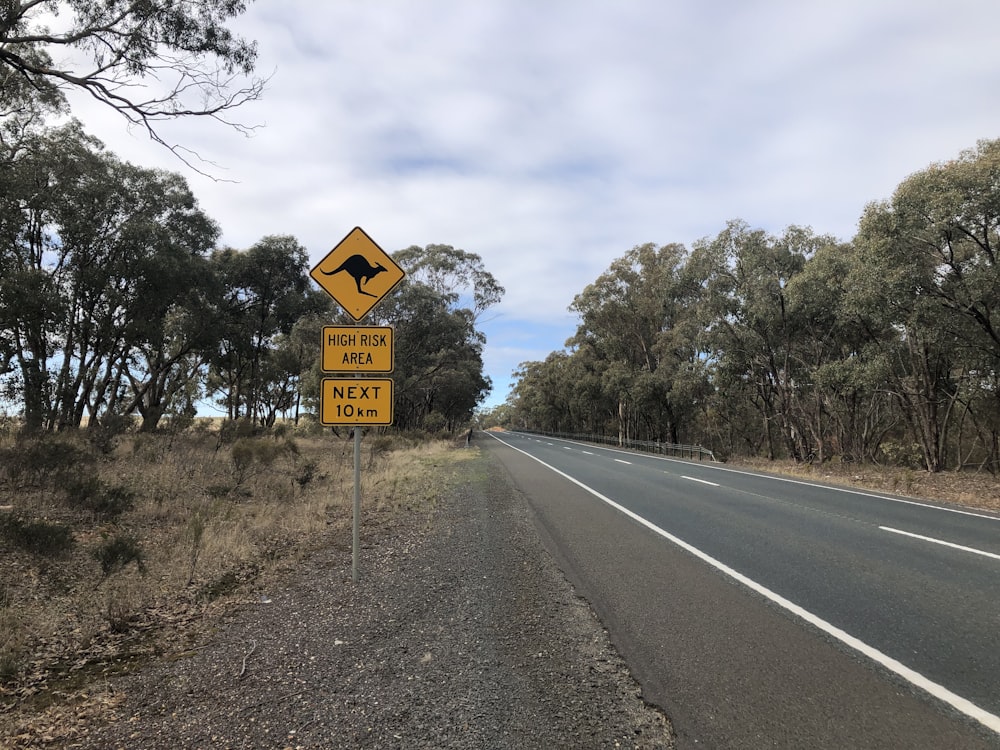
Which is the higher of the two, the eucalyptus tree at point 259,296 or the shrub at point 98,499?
the eucalyptus tree at point 259,296

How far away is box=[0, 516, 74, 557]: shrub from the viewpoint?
6199 mm

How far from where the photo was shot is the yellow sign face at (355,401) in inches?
219

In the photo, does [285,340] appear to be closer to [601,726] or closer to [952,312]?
[952,312]

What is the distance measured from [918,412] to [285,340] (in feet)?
126

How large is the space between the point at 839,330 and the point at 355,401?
23.9 meters

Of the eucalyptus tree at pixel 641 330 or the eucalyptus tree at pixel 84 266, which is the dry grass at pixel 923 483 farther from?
the eucalyptus tree at pixel 84 266

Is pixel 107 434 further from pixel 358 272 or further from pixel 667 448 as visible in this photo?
pixel 667 448

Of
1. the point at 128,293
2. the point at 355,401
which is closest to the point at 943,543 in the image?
the point at 355,401

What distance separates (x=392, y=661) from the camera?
3732mm

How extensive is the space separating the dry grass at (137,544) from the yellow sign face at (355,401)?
6.17 feet

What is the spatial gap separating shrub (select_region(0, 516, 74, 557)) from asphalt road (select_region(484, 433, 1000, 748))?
19.1 ft

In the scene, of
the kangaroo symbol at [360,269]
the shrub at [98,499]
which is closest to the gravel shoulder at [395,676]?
the kangaroo symbol at [360,269]

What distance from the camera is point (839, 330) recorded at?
76.4 feet

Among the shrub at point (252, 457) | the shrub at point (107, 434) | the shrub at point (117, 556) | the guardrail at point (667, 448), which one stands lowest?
the guardrail at point (667, 448)
